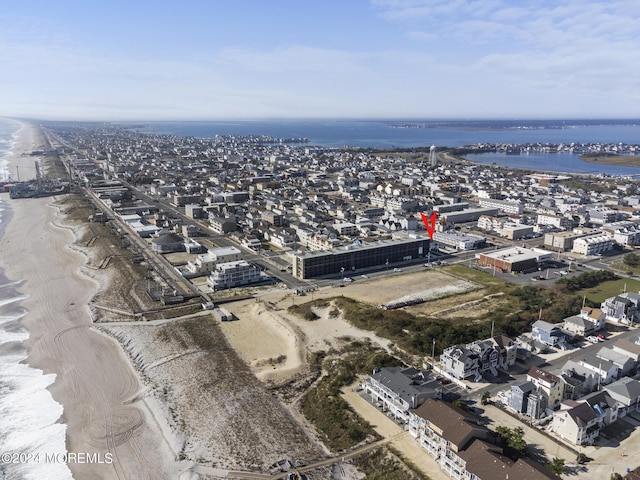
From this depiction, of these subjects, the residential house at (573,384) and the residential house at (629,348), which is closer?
the residential house at (573,384)

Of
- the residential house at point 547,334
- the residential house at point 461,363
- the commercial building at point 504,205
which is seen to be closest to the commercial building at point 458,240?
the commercial building at point 504,205

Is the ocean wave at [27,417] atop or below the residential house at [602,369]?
below

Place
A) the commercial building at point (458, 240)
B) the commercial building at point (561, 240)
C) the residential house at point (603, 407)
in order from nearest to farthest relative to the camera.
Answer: the residential house at point (603, 407) < the commercial building at point (458, 240) < the commercial building at point (561, 240)

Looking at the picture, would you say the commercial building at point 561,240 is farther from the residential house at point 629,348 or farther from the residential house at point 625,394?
the residential house at point 625,394

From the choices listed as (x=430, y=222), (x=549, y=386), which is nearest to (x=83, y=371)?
(x=549, y=386)

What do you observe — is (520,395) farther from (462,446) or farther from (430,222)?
(430,222)

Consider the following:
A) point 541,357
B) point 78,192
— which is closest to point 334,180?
point 78,192
